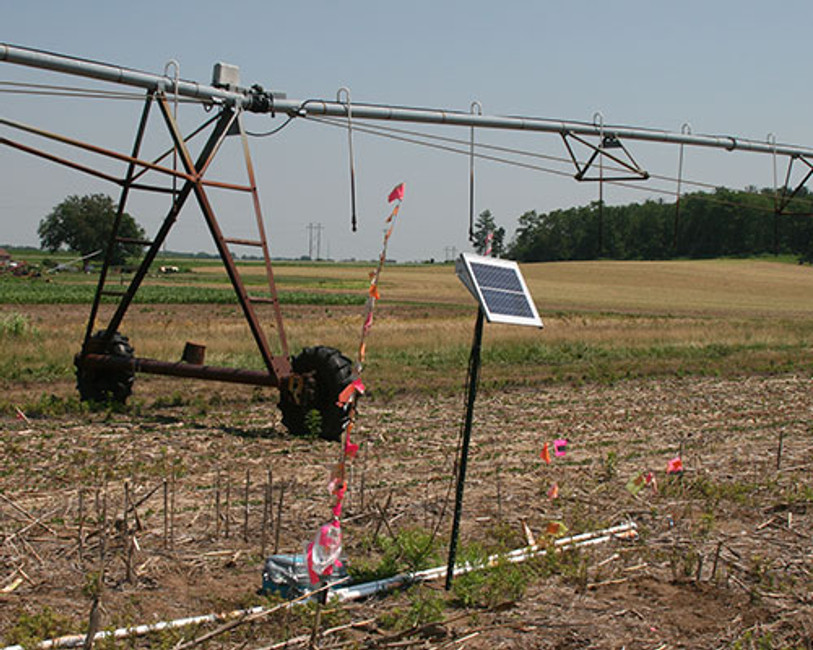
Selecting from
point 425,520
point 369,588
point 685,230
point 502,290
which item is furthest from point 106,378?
point 685,230

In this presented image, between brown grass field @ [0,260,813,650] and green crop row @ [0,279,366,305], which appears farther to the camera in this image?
green crop row @ [0,279,366,305]

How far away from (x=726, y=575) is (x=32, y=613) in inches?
174

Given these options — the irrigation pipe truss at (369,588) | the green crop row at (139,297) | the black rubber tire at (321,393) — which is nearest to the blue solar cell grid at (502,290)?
the irrigation pipe truss at (369,588)

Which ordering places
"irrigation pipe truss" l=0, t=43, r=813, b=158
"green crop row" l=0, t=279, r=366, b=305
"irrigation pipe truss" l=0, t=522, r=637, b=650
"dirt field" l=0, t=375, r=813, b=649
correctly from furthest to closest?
"green crop row" l=0, t=279, r=366, b=305, "irrigation pipe truss" l=0, t=43, r=813, b=158, "dirt field" l=0, t=375, r=813, b=649, "irrigation pipe truss" l=0, t=522, r=637, b=650

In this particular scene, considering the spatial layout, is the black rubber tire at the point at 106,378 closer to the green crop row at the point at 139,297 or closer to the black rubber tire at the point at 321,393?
the black rubber tire at the point at 321,393

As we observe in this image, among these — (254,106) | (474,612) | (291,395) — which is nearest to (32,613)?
(474,612)

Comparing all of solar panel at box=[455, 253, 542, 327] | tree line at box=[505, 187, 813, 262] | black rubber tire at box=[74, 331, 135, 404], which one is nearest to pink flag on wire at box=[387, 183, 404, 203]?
solar panel at box=[455, 253, 542, 327]

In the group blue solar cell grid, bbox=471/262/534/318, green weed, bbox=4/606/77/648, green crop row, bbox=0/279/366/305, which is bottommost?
green crop row, bbox=0/279/366/305

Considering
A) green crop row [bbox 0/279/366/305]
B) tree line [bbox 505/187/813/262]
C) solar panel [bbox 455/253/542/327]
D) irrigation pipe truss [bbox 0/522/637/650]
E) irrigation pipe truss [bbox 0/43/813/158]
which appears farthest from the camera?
tree line [bbox 505/187/813/262]

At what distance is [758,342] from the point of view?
28.5 meters

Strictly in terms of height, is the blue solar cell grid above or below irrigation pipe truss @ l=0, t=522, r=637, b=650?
above

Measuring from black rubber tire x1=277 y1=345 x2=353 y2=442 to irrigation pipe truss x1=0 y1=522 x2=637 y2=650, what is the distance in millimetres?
4470

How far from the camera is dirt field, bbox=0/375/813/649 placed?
5781mm

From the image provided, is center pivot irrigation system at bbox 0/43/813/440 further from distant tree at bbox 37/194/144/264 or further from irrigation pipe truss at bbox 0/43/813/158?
distant tree at bbox 37/194/144/264
